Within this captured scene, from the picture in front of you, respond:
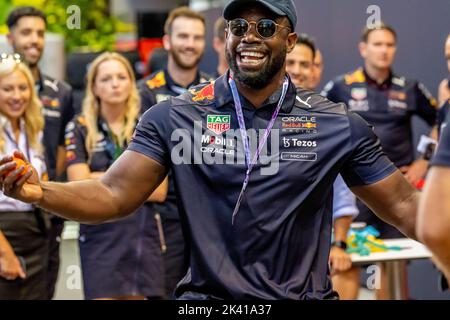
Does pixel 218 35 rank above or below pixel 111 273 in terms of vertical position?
above

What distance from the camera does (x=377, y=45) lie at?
6523mm

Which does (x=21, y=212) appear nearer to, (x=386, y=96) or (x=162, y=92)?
(x=162, y=92)

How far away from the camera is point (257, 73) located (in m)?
3.12

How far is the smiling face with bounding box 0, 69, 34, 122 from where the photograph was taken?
5383mm

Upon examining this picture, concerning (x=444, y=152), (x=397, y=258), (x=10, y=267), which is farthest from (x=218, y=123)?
(x=10, y=267)

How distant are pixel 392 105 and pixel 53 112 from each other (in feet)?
7.82

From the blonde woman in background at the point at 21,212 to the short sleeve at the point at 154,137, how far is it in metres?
2.15

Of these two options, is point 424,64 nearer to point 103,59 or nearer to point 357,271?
point 357,271

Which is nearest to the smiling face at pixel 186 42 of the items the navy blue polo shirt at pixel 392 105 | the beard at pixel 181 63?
the beard at pixel 181 63

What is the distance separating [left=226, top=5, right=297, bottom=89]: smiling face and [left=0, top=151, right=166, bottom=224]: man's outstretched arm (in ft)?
1.39

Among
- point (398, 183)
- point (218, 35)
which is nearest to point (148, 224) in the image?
point (218, 35)
